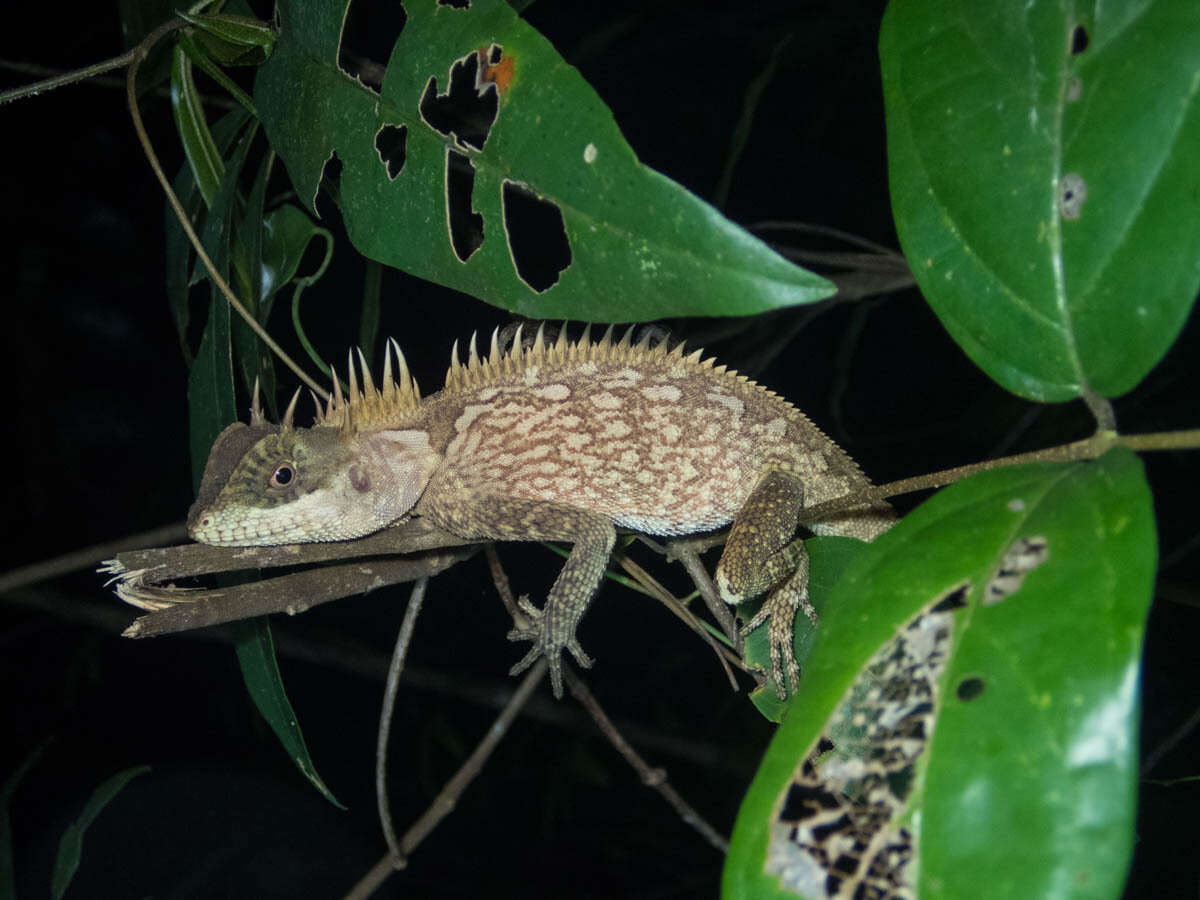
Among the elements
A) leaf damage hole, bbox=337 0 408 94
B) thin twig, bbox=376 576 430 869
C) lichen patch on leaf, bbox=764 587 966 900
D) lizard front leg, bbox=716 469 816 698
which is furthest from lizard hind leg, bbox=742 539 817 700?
leaf damage hole, bbox=337 0 408 94

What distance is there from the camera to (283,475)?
6.34ft

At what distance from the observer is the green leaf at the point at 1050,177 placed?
39.7 inches

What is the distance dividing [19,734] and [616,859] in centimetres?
295

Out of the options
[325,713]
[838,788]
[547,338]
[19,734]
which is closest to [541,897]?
[325,713]

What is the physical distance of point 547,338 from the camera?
238cm

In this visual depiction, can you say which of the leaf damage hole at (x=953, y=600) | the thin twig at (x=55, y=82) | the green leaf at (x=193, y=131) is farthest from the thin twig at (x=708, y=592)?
the thin twig at (x=55, y=82)

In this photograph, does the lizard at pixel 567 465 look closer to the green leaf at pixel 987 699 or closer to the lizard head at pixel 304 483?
the lizard head at pixel 304 483

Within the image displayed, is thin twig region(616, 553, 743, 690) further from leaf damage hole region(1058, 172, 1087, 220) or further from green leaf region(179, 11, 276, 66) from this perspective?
green leaf region(179, 11, 276, 66)

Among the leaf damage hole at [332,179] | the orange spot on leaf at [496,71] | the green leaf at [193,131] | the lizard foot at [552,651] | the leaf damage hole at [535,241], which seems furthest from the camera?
the leaf damage hole at [535,241]

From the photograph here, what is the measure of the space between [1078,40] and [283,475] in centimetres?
170

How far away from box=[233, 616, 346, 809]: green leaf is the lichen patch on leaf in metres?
1.27

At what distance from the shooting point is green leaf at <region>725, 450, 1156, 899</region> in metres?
0.81

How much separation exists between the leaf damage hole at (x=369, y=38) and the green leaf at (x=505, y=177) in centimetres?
14

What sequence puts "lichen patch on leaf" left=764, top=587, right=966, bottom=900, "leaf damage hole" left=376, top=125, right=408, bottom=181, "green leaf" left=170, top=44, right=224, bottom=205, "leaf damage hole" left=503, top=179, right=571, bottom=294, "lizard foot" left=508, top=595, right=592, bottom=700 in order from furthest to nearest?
1. "leaf damage hole" left=503, top=179, right=571, bottom=294
2. "green leaf" left=170, top=44, right=224, bottom=205
3. "lizard foot" left=508, top=595, right=592, bottom=700
4. "leaf damage hole" left=376, top=125, right=408, bottom=181
5. "lichen patch on leaf" left=764, top=587, right=966, bottom=900
